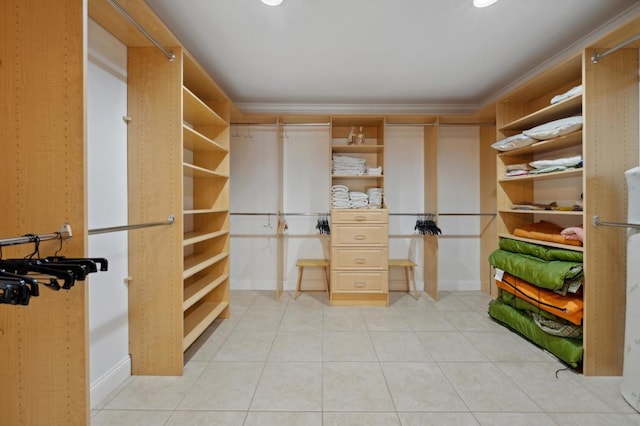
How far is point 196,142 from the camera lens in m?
2.27

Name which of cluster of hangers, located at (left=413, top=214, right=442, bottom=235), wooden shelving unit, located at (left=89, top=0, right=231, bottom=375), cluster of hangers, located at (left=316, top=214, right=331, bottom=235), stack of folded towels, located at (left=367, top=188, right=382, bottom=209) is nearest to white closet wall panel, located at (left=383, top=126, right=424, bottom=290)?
cluster of hangers, located at (left=413, top=214, right=442, bottom=235)

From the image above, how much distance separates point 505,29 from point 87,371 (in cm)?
315

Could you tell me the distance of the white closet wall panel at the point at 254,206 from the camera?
12.0 ft

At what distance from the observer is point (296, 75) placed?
9.02 feet

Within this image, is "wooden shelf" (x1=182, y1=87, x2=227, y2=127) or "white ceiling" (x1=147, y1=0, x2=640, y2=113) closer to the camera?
"white ceiling" (x1=147, y1=0, x2=640, y2=113)

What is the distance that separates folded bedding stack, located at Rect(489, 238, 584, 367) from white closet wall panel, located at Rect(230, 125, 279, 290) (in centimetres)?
261

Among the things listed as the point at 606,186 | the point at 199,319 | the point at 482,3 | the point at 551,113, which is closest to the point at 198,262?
the point at 199,319

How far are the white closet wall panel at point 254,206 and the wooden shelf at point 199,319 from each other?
0.99 meters

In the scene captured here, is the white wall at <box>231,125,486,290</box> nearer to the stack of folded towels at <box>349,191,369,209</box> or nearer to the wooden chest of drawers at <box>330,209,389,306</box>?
the stack of folded towels at <box>349,191,369,209</box>

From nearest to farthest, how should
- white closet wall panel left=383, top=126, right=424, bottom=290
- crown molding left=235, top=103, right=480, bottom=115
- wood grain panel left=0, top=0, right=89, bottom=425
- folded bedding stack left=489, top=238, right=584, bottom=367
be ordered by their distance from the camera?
wood grain panel left=0, top=0, right=89, bottom=425 → folded bedding stack left=489, top=238, right=584, bottom=367 → crown molding left=235, top=103, right=480, bottom=115 → white closet wall panel left=383, top=126, right=424, bottom=290

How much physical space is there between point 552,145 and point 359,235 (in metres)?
1.91

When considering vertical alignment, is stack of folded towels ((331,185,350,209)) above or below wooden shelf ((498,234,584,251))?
above

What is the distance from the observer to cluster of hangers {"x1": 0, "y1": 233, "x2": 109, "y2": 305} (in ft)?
2.24

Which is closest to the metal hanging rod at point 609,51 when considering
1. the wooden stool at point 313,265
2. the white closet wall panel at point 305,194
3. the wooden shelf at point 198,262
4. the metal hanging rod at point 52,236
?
the white closet wall panel at point 305,194
